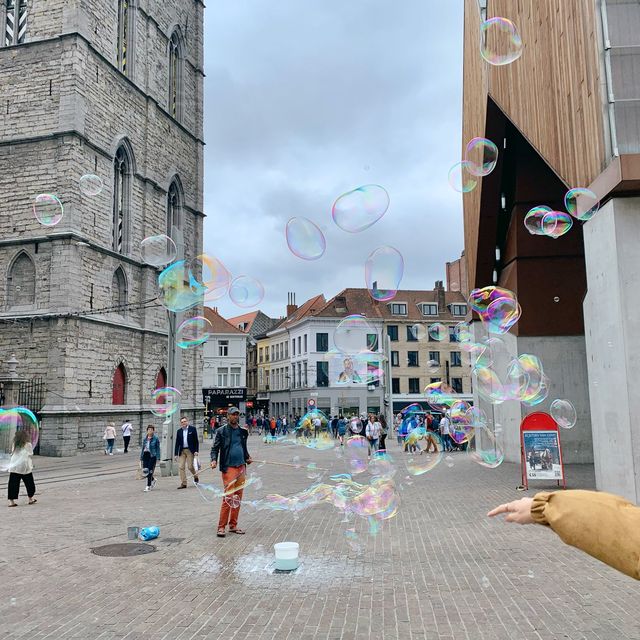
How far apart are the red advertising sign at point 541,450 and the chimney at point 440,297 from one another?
50.6m

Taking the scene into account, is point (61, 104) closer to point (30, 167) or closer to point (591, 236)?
point (30, 167)

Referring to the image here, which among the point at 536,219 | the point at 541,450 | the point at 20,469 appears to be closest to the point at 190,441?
the point at 20,469

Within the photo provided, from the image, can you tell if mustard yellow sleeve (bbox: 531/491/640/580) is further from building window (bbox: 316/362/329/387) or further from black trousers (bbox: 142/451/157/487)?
building window (bbox: 316/362/329/387)

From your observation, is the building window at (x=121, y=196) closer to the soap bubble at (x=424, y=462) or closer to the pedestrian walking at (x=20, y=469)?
the soap bubble at (x=424, y=462)

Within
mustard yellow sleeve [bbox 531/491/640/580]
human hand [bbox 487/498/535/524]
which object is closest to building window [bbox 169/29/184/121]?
human hand [bbox 487/498/535/524]

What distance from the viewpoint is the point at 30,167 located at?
29812mm

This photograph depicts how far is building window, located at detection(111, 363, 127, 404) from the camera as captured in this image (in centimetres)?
3186

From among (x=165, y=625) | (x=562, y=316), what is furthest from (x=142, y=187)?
(x=165, y=625)

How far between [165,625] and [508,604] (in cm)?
325

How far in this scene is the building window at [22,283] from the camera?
96.1 feet

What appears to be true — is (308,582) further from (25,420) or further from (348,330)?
(25,420)

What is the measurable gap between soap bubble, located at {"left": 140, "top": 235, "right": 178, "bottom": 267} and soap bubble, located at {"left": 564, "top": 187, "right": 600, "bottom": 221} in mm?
10299

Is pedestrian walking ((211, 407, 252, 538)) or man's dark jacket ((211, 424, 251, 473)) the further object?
man's dark jacket ((211, 424, 251, 473))

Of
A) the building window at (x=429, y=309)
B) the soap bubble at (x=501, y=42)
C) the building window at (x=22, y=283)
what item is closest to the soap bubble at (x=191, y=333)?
the soap bubble at (x=501, y=42)
